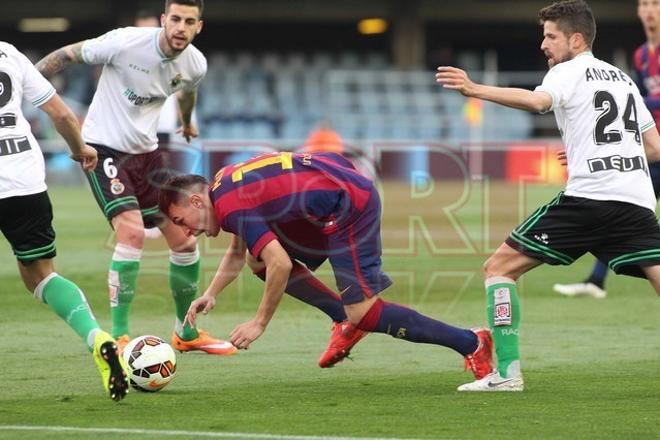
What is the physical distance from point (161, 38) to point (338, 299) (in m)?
2.48

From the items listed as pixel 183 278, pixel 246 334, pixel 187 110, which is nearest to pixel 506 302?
pixel 246 334

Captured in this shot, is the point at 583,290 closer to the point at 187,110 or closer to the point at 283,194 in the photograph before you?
the point at 187,110

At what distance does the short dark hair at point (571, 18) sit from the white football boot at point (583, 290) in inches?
213

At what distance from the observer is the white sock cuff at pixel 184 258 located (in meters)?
9.05

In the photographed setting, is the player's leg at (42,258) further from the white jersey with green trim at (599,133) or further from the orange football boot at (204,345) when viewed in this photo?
the white jersey with green trim at (599,133)

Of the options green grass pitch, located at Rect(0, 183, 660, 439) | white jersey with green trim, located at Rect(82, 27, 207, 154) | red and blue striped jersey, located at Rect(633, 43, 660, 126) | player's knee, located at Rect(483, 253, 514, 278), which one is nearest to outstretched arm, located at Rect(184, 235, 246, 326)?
green grass pitch, located at Rect(0, 183, 660, 439)

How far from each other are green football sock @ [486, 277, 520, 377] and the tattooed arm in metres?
3.57

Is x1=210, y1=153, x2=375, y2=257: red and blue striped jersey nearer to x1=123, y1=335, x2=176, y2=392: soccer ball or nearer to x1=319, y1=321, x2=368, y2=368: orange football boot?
x1=319, y1=321, x2=368, y2=368: orange football boot

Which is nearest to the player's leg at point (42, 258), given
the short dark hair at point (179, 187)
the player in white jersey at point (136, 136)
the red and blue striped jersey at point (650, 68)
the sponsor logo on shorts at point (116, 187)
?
the short dark hair at point (179, 187)

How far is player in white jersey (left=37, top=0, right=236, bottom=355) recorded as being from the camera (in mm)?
8719

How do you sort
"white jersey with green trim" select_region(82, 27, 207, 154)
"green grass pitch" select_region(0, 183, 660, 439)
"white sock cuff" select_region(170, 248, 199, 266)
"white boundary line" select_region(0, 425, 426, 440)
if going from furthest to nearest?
"white sock cuff" select_region(170, 248, 199, 266) → "white jersey with green trim" select_region(82, 27, 207, 154) → "green grass pitch" select_region(0, 183, 660, 439) → "white boundary line" select_region(0, 425, 426, 440)

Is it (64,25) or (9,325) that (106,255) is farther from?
(64,25)

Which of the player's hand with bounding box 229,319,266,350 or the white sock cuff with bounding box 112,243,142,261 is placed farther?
the white sock cuff with bounding box 112,243,142,261

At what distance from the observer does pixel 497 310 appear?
7055 millimetres
